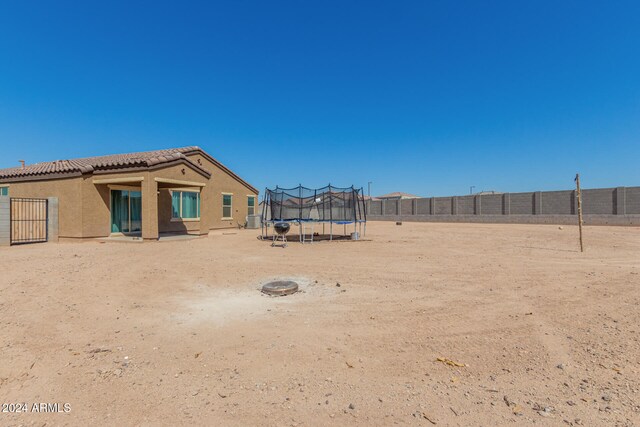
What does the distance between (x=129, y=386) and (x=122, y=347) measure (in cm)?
101

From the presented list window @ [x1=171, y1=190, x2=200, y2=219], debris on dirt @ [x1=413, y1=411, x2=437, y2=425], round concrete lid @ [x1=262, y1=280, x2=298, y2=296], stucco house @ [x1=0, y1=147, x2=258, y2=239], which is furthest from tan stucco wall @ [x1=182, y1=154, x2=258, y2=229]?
debris on dirt @ [x1=413, y1=411, x2=437, y2=425]

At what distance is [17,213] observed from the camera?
14.2 m

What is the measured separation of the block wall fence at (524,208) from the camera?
2547cm

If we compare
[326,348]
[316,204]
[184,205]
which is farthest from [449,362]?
[184,205]

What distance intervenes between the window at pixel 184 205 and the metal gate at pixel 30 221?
5.66 m

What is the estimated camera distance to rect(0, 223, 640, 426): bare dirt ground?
9.15 ft

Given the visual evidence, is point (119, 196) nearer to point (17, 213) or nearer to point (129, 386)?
point (17, 213)

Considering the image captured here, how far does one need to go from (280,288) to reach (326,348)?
260 centimetres

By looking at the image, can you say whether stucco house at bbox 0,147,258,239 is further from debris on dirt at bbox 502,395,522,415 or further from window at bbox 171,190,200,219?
debris on dirt at bbox 502,395,522,415

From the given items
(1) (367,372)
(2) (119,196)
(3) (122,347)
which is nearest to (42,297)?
(3) (122,347)

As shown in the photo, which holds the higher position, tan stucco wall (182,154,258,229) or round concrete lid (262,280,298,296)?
tan stucco wall (182,154,258,229)

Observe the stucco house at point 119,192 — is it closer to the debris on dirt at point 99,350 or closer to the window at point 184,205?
the window at point 184,205

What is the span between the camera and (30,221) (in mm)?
14273

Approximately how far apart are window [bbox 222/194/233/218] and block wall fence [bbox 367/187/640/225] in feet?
80.0
